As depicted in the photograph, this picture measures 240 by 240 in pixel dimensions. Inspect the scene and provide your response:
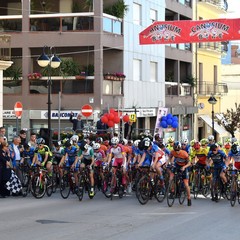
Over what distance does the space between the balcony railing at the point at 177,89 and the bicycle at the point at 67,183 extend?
2666cm

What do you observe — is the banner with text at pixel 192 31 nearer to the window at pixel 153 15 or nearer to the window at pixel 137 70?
the window at pixel 137 70

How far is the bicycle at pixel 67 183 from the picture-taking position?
2028cm

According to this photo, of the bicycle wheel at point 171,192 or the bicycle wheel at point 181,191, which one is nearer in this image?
the bicycle wheel at point 171,192

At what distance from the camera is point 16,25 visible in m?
38.2

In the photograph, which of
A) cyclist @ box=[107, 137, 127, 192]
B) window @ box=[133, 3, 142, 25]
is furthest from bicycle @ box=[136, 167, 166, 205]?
window @ box=[133, 3, 142, 25]

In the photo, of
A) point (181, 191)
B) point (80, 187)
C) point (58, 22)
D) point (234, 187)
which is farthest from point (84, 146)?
point (58, 22)

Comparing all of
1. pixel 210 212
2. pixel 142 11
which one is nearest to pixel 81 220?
pixel 210 212

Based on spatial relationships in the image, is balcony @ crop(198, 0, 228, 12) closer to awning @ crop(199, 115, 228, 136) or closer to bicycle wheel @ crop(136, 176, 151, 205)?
awning @ crop(199, 115, 228, 136)

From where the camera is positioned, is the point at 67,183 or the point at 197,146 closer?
the point at 67,183

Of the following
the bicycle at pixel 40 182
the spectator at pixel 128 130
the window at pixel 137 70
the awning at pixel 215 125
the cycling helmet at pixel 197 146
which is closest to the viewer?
the bicycle at pixel 40 182

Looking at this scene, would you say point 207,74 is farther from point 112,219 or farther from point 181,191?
point 112,219

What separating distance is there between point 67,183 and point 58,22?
731 inches

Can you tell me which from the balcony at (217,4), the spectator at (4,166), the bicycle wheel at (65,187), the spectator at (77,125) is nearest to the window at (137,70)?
the spectator at (77,125)

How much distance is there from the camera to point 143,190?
1895cm
